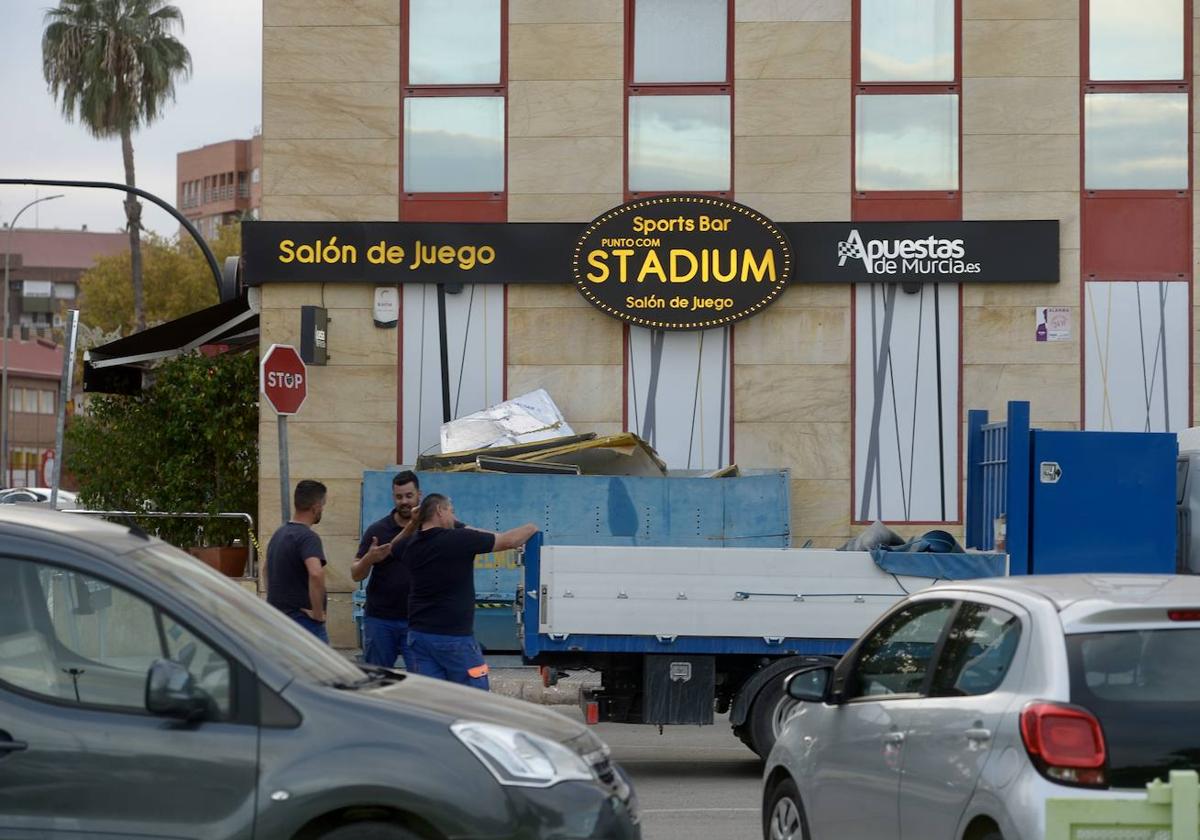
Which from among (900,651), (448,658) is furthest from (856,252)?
(900,651)

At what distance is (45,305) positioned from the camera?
12794 cm

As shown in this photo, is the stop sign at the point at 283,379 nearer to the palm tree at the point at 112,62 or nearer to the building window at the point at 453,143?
the building window at the point at 453,143

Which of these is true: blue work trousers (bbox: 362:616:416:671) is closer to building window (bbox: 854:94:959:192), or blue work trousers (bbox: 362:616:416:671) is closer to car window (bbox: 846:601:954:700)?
car window (bbox: 846:601:954:700)

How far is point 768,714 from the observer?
1195cm

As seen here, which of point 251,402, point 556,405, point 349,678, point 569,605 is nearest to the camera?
point 349,678

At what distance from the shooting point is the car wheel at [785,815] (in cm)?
752

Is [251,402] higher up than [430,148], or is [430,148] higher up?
[430,148]

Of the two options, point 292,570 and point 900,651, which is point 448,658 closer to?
point 292,570

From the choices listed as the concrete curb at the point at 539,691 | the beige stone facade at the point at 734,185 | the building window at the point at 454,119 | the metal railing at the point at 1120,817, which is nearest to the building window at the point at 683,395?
the beige stone facade at the point at 734,185

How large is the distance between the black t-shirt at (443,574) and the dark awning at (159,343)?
36.1 feet

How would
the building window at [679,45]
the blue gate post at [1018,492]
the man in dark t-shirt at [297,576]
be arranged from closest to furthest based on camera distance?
1. the man in dark t-shirt at [297,576]
2. the blue gate post at [1018,492]
3. the building window at [679,45]

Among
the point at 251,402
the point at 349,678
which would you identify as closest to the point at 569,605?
the point at 349,678

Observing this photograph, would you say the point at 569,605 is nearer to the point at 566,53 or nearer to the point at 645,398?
the point at 645,398

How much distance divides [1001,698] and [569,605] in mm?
6154
